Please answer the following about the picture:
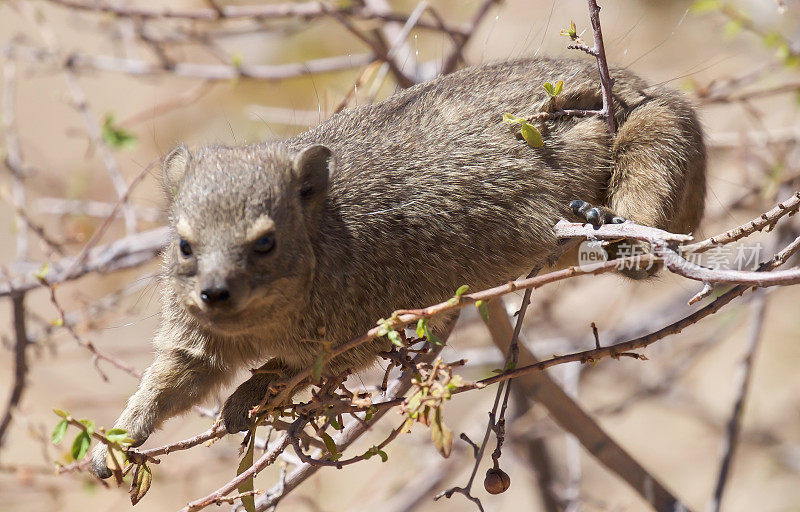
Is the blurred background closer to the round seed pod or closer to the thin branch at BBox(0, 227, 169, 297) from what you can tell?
the thin branch at BBox(0, 227, 169, 297)

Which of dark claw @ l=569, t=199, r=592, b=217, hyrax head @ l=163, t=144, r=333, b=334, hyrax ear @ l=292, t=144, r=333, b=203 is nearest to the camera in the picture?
hyrax head @ l=163, t=144, r=333, b=334

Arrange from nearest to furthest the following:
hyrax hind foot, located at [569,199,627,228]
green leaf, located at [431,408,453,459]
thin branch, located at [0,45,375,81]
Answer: green leaf, located at [431,408,453,459]
hyrax hind foot, located at [569,199,627,228]
thin branch, located at [0,45,375,81]

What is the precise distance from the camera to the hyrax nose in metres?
2.50

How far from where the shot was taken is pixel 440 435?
88.5 inches

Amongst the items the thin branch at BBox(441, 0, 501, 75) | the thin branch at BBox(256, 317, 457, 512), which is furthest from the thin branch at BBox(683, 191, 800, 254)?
the thin branch at BBox(441, 0, 501, 75)

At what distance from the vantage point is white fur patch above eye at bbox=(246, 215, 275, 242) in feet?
8.75

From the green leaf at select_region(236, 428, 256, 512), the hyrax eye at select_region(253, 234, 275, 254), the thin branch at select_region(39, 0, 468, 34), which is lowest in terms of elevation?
the green leaf at select_region(236, 428, 256, 512)

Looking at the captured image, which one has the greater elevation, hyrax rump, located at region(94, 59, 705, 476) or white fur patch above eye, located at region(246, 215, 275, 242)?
white fur patch above eye, located at region(246, 215, 275, 242)

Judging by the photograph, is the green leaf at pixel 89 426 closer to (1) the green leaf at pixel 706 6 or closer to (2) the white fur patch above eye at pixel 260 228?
(2) the white fur patch above eye at pixel 260 228

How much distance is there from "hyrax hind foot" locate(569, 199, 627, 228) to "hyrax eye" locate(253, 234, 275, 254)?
3.96ft

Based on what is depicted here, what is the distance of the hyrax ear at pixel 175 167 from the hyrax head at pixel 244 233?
4cm

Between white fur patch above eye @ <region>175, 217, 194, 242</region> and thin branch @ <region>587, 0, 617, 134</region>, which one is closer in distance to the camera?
white fur patch above eye @ <region>175, 217, 194, 242</region>

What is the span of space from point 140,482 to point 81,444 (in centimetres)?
34

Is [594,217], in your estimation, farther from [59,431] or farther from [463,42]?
[463,42]
